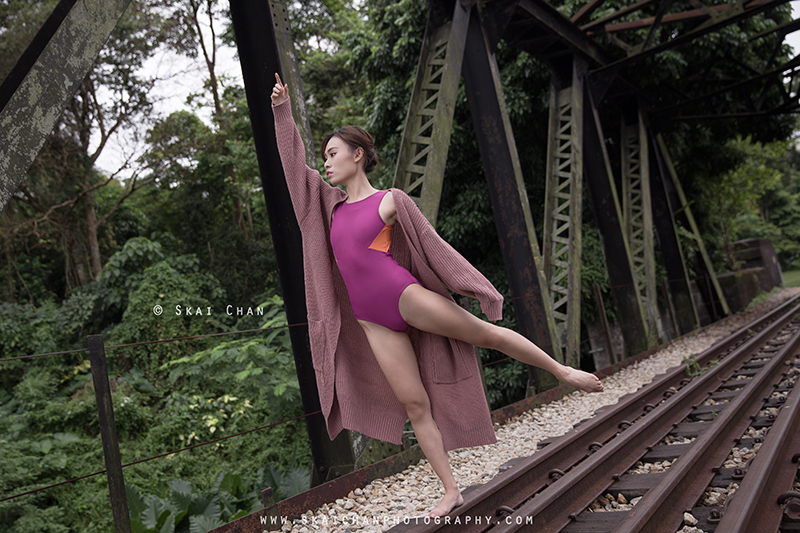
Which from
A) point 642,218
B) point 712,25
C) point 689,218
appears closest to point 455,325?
point 712,25

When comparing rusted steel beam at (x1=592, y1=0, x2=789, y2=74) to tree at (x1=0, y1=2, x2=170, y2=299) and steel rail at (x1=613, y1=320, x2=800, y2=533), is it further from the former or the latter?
tree at (x1=0, y1=2, x2=170, y2=299)

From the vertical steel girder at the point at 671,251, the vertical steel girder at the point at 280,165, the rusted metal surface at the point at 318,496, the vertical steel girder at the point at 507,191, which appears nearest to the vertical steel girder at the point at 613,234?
the vertical steel girder at the point at 507,191

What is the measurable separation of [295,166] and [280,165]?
177 centimetres

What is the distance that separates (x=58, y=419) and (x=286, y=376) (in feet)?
10.6

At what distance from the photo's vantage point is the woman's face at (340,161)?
2480mm

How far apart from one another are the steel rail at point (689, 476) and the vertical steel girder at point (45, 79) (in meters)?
2.96

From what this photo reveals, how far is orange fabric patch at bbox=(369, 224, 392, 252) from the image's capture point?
2402 mm

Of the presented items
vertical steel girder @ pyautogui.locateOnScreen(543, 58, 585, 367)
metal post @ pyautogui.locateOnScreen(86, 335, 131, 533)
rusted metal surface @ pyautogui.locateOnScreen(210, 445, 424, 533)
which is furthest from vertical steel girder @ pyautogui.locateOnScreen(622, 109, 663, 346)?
metal post @ pyautogui.locateOnScreen(86, 335, 131, 533)

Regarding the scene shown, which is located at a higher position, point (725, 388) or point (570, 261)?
point (570, 261)

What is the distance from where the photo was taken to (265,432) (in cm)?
850

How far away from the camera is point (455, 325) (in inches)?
93.7

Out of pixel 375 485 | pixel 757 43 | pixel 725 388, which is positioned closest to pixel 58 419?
pixel 375 485

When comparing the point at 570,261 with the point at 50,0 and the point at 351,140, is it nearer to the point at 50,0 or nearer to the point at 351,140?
the point at 351,140

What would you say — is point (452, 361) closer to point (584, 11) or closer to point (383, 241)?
point (383, 241)
